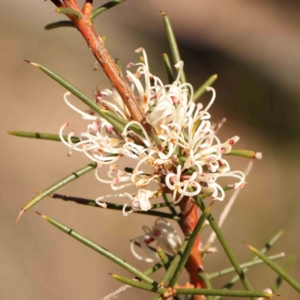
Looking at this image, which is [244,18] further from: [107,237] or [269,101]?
[107,237]

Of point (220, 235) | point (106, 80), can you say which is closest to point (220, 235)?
point (220, 235)

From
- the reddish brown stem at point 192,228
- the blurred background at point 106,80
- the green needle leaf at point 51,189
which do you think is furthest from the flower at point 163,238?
the blurred background at point 106,80

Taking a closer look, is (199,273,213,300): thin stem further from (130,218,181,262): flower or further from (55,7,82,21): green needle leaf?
(55,7,82,21): green needle leaf

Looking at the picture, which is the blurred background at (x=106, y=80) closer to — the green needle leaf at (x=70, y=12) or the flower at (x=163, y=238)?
the flower at (x=163, y=238)

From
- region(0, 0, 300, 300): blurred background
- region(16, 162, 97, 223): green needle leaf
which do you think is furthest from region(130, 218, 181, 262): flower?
region(0, 0, 300, 300): blurred background

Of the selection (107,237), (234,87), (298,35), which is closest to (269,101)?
(234,87)

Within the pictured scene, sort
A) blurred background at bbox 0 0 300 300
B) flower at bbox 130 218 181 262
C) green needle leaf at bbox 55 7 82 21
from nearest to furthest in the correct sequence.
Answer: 1. green needle leaf at bbox 55 7 82 21
2. flower at bbox 130 218 181 262
3. blurred background at bbox 0 0 300 300
